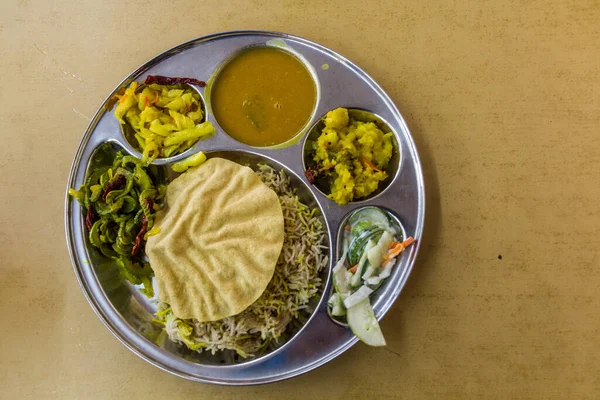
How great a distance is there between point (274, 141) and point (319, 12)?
1026mm

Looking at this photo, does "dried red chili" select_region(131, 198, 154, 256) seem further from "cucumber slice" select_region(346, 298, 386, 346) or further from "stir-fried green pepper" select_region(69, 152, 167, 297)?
"cucumber slice" select_region(346, 298, 386, 346)

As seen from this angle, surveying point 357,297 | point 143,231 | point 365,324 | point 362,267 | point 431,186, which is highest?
point 143,231

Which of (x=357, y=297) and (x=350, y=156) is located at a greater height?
(x=350, y=156)

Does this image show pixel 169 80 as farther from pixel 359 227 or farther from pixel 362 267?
pixel 362 267

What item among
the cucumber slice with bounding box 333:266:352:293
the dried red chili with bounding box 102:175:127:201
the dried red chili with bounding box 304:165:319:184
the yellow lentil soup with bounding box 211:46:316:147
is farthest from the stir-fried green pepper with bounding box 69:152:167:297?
the cucumber slice with bounding box 333:266:352:293

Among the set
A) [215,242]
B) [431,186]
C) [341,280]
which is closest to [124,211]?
[215,242]

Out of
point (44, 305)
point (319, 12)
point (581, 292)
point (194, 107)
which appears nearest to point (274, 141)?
point (194, 107)

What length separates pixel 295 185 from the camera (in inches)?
109

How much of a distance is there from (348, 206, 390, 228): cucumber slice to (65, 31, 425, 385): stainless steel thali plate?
5 centimetres

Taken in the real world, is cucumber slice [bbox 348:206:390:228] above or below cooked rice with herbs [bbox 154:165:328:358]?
above

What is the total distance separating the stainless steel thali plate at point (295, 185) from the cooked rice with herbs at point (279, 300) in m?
0.08

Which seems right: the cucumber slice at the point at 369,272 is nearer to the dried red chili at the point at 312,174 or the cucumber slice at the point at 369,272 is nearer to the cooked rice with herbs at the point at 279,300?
the cooked rice with herbs at the point at 279,300

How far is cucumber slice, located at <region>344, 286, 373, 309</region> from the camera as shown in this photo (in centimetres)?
248

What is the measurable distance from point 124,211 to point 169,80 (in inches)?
33.3
